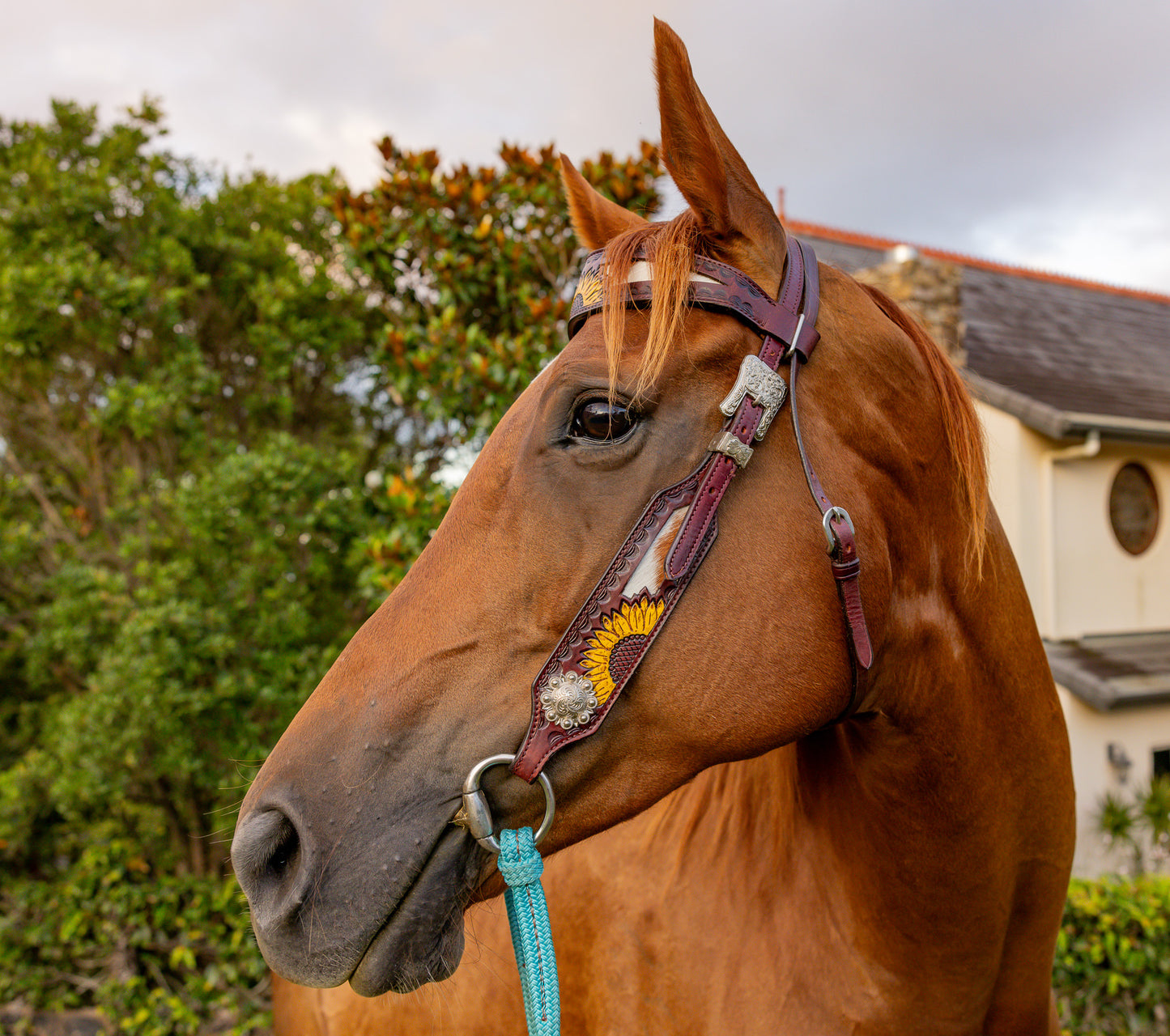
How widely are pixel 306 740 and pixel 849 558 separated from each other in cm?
88

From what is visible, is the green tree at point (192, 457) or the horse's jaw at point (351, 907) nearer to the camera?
the horse's jaw at point (351, 907)

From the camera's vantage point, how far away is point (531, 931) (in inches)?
46.7

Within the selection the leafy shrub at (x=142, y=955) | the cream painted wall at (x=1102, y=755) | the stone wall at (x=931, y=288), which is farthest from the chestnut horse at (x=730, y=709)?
the stone wall at (x=931, y=288)

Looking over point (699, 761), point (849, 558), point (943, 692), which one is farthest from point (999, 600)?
point (699, 761)

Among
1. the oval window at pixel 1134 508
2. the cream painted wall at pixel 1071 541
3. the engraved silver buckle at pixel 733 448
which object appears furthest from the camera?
the oval window at pixel 1134 508

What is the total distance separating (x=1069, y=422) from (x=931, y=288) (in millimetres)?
2131

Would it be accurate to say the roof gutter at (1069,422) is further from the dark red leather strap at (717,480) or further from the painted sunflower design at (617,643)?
the painted sunflower design at (617,643)

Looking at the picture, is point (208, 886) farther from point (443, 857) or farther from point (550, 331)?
point (443, 857)

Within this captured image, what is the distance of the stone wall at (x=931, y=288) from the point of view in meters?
8.05

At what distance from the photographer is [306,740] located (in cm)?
115

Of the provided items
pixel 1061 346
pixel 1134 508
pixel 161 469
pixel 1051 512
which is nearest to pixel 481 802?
pixel 161 469

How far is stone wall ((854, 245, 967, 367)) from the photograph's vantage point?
26.4 ft

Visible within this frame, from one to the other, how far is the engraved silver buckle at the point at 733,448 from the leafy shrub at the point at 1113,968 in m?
4.15

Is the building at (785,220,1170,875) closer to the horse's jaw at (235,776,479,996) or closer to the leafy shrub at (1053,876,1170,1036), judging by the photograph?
the leafy shrub at (1053,876,1170,1036)
